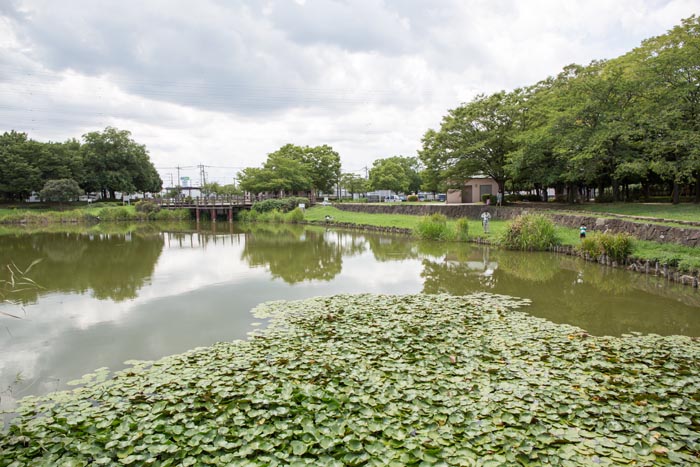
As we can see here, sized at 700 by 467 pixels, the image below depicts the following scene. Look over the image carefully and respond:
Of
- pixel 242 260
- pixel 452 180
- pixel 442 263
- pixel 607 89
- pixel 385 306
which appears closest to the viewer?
pixel 385 306

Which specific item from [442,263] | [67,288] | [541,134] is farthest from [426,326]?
[541,134]

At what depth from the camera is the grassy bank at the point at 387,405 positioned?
134 inches

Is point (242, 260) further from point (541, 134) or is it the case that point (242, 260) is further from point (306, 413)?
point (541, 134)

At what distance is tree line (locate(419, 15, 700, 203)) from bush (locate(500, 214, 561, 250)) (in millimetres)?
4520

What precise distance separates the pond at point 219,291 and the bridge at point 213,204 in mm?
21239

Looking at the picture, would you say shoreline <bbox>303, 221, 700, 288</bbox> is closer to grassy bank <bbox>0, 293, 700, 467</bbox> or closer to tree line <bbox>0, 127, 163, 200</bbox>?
grassy bank <bbox>0, 293, 700, 467</bbox>

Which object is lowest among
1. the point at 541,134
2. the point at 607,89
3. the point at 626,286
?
the point at 626,286

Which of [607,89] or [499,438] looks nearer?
[499,438]

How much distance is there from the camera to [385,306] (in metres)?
7.77

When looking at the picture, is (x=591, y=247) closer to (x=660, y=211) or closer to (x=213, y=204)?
(x=660, y=211)

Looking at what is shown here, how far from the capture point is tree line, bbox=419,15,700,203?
16312 mm

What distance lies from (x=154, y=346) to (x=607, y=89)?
67.2ft

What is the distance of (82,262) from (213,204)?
25105mm

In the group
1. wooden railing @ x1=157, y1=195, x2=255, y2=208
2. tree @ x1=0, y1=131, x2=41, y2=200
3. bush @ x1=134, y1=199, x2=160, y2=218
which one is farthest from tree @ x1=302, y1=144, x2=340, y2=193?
tree @ x1=0, y1=131, x2=41, y2=200
